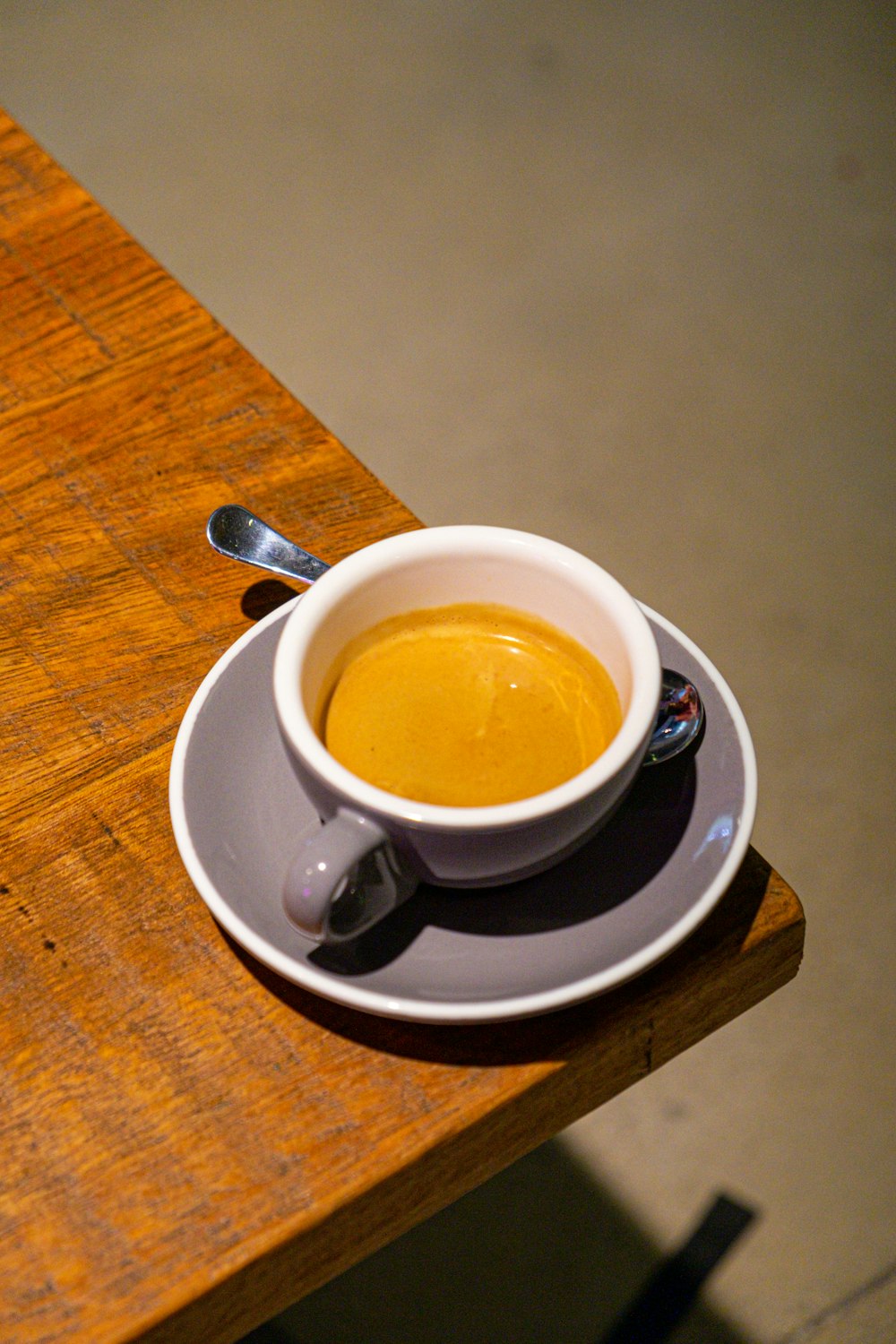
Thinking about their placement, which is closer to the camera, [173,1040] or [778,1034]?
[173,1040]

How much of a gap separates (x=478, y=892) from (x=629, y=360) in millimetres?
1391

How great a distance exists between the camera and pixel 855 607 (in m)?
1.48

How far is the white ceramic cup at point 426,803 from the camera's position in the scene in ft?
1.42

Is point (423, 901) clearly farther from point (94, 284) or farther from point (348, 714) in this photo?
point (94, 284)

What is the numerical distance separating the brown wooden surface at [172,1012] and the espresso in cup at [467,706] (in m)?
Answer: 0.10

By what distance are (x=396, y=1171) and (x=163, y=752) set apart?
0.73ft

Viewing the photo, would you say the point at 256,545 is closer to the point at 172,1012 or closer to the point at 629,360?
the point at 172,1012

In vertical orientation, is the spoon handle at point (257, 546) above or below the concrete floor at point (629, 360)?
above

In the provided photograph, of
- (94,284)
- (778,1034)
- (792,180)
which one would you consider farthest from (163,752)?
(792,180)

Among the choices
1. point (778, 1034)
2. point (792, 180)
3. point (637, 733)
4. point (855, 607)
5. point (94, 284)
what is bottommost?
point (778, 1034)

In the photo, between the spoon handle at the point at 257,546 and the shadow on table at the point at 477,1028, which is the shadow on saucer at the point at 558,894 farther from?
the spoon handle at the point at 257,546

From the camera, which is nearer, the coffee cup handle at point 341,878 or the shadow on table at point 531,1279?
the coffee cup handle at point 341,878

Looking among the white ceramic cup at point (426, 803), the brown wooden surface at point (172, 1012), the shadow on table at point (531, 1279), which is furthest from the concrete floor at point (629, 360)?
the white ceramic cup at point (426, 803)

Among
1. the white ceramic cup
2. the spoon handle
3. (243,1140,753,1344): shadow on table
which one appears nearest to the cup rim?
the white ceramic cup
